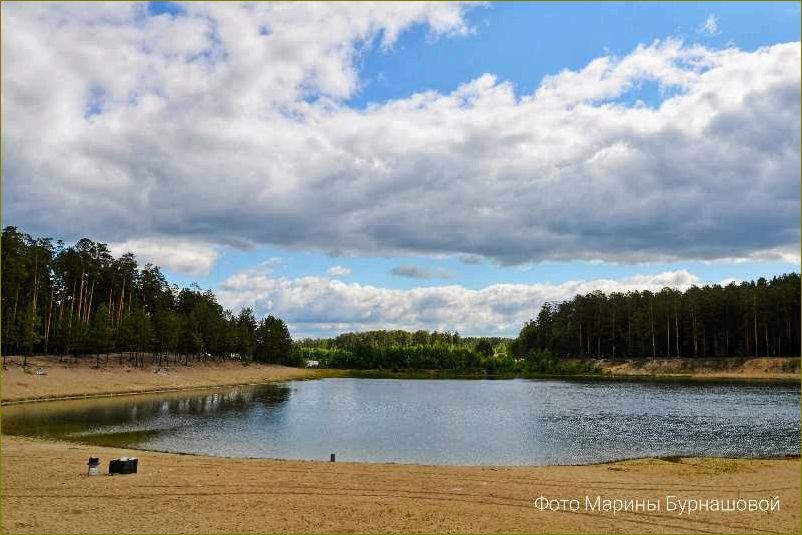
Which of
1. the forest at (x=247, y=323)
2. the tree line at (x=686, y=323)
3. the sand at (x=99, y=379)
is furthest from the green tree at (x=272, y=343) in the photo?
the tree line at (x=686, y=323)

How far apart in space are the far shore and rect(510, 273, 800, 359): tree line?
638 cm

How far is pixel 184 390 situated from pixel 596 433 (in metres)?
70.1

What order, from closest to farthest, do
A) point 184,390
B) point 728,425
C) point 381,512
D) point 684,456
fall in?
point 381,512, point 684,456, point 728,425, point 184,390

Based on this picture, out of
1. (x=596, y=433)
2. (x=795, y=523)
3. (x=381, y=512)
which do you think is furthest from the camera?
(x=596, y=433)

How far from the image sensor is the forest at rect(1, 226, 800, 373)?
95500 mm

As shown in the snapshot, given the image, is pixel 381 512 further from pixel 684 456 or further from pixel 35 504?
pixel 684 456

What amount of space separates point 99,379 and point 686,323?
133328mm

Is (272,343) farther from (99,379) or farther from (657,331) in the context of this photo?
(657,331)

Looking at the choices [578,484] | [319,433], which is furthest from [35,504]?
[319,433]

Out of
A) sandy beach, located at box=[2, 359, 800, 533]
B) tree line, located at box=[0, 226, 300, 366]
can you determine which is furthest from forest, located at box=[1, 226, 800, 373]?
sandy beach, located at box=[2, 359, 800, 533]

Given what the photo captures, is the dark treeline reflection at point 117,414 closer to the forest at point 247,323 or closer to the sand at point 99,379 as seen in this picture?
the sand at point 99,379

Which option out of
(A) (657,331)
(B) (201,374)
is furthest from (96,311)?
(A) (657,331)

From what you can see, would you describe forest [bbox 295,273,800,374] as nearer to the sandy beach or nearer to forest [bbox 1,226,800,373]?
forest [bbox 1,226,800,373]

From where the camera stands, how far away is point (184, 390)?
3716 inches
